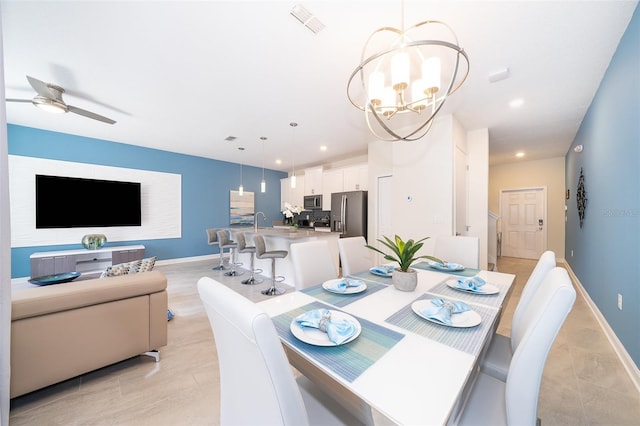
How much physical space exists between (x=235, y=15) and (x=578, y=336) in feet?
14.0

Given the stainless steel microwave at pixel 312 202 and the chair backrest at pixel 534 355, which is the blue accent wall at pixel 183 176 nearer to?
the stainless steel microwave at pixel 312 202

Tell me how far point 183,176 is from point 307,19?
16.7 ft

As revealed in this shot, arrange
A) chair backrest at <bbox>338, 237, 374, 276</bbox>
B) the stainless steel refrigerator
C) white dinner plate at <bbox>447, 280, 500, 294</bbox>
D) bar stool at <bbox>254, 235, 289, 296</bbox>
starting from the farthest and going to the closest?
1. the stainless steel refrigerator
2. bar stool at <bbox>254, 235, 289, 296</bbox>
3. chair backrest at <bbox>338, 237, 374, 276</bbox>
4. white dinner plate at <bbox>447, 280, 500, 294</bbox>

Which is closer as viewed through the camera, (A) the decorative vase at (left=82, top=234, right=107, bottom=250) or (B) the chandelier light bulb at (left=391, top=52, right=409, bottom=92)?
(B) the chandelier light bulb at (left=391, top=52, right=409, bottom=92)

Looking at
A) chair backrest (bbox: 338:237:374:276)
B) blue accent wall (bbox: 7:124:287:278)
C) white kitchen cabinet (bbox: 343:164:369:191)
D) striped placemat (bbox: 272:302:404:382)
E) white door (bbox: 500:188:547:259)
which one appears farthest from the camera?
white door (bbox: 500:188:547:259)

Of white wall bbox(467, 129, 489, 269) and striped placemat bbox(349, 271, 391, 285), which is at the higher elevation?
white wall bbox(467, 129, 489, 269)

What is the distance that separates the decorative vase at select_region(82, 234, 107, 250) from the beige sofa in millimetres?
3643

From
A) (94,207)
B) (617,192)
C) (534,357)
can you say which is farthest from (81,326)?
(617,192)

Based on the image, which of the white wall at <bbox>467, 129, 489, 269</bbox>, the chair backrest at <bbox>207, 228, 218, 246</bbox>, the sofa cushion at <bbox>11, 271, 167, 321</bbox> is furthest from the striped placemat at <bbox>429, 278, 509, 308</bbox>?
the chair backrest at <bbox>207, 228, 218, 246</bbox>

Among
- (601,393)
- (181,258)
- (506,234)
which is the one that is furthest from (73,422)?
(506,234)

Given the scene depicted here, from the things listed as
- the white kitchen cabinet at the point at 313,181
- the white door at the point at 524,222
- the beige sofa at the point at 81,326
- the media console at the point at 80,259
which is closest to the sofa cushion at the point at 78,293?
the beige sofa at the point at 81,326

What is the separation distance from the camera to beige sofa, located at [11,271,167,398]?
1.41 meters

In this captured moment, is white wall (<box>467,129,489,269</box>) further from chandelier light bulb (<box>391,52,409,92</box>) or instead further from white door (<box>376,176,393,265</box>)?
chandelier light bulb (<box>391,52,409,92</box>)

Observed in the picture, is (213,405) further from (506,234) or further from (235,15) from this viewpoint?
(506,234)
